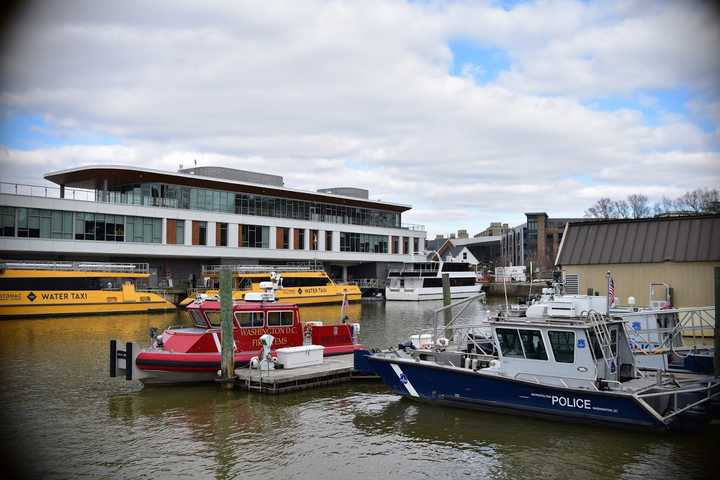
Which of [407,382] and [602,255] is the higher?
[602,255]

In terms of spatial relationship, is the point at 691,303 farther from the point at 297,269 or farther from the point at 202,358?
the point at 297,269

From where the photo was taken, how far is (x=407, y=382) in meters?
19.5

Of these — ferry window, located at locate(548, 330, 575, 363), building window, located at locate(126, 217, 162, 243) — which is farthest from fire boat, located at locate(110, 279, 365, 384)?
building window, located at locate(126, 217, 162, 243)

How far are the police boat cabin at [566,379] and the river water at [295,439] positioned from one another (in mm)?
501

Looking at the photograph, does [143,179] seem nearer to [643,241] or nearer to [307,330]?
[307,330]

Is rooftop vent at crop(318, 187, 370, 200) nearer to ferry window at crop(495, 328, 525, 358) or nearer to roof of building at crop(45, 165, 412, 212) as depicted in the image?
roof of building at crop(45, 165, 412, 212)

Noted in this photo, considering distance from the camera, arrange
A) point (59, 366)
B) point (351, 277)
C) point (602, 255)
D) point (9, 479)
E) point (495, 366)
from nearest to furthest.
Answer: point (9, 479) < point (495, 366) < point (59, 366) < point (602, 255) < point (351, 277)

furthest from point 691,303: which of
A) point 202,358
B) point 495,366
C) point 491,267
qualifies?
point 491,267

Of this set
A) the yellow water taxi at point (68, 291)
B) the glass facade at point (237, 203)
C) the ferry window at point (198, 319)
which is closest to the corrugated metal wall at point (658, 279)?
the ferry window at point (198, 319)

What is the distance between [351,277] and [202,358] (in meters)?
61.9

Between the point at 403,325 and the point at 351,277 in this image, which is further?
the point at 351,277

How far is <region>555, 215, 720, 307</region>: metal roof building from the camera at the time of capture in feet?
96.3

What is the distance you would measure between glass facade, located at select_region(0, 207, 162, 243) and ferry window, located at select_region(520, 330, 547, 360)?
45.6 metres

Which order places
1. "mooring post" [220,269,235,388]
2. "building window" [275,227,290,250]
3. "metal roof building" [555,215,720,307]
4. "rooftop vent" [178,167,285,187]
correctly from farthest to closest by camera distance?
"building window" [275,227,290,250] < "rooftop vent" [178,167,285,187] < "metal roof building" [555,215,720,307] < "mooring post" [220,269,235,388]
